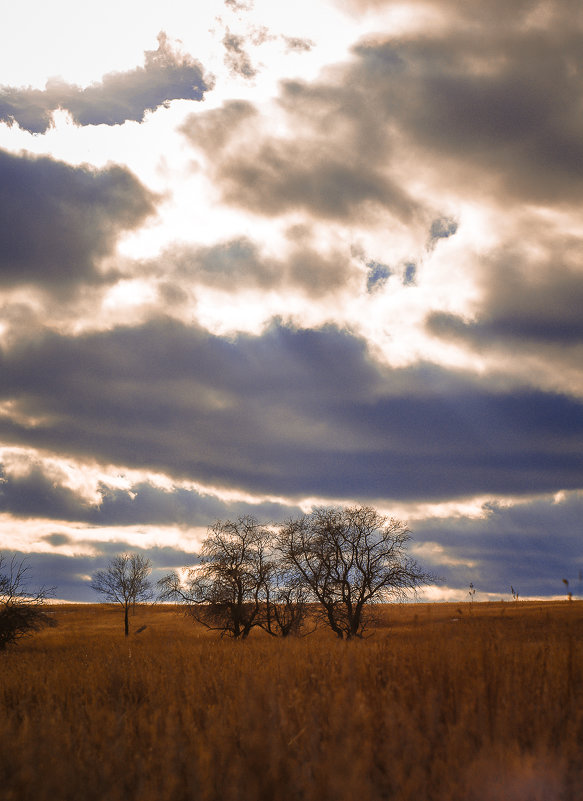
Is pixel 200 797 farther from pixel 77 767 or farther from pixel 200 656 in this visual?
pixel 200 656

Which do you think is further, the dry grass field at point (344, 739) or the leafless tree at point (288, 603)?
the leafless tree at point (288, 603)

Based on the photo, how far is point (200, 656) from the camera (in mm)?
10797

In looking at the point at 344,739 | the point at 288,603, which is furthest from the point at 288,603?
the point at 344,739

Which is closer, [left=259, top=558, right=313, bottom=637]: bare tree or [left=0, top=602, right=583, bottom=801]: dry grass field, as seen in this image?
[left=0, top=602, right=583, bottom=801]: dry grass field

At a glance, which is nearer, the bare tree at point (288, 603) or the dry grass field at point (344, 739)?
the dry grass field at point (344, 739)

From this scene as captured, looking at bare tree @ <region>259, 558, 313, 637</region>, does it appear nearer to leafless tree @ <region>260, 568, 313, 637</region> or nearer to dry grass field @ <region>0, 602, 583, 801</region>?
leafless tree @ <region>260, 568, 313, 637</region>

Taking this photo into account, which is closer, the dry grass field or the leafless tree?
the dry grass field

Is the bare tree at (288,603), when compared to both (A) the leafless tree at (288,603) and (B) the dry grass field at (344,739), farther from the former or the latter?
(B) the dry grass field at (344,739)

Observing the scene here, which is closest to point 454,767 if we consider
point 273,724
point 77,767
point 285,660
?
point 273,724

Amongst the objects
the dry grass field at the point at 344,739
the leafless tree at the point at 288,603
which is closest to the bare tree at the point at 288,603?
the leafless tree at the point at 288,603

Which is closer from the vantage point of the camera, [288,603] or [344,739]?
[344,739]

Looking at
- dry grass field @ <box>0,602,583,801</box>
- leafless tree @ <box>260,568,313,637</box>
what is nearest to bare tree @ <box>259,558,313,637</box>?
leafless tree @ <box>260,568,313,637</box>

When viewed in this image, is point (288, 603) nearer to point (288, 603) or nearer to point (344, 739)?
point (288, 603)

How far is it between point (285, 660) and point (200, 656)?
9.62 feet
